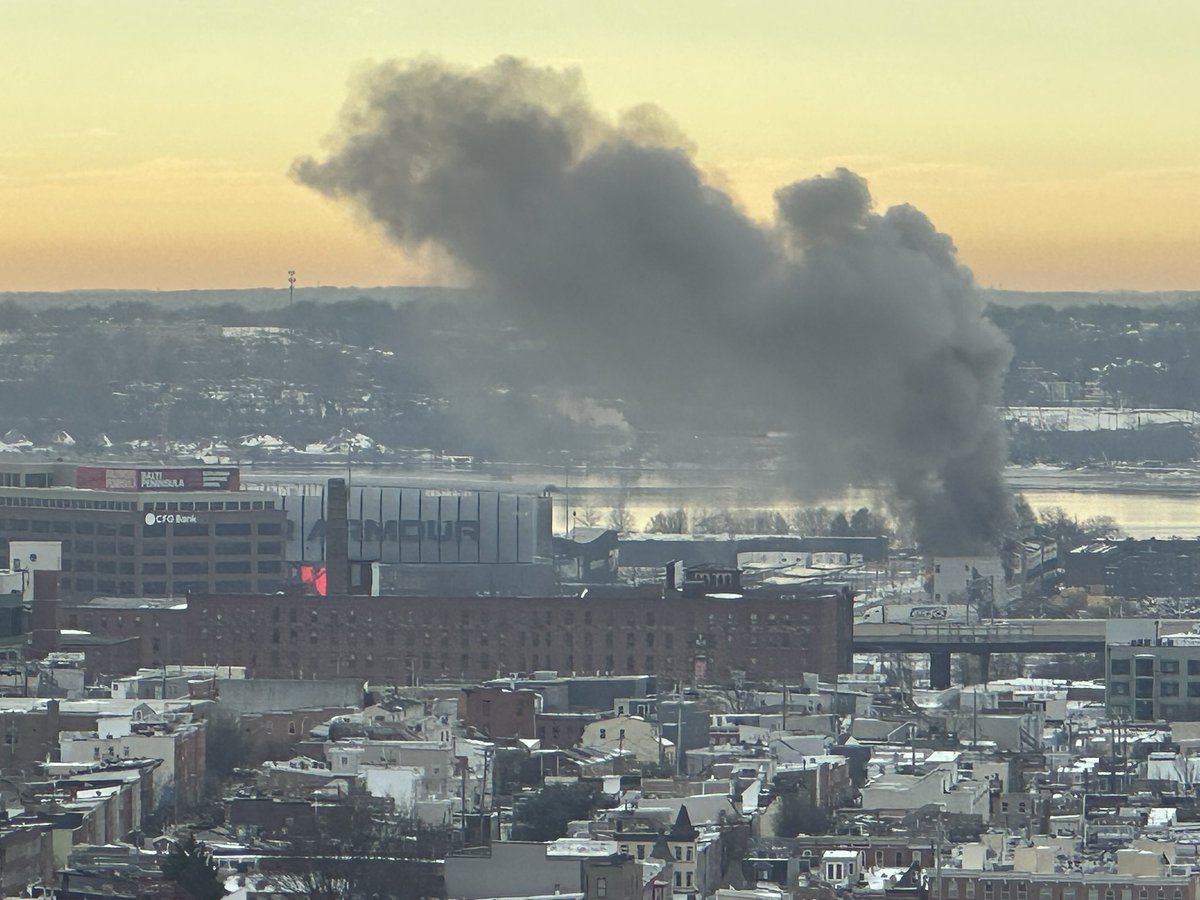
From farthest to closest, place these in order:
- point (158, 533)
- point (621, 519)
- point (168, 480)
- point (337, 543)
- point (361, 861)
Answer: point (621, 519) < point (168, 480) < point (158, 533) < point (337, 543) < point (361, 861)

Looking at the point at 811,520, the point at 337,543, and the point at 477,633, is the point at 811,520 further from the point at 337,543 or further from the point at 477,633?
the point at 477,633

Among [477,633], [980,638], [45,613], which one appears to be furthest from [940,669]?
[45,613]

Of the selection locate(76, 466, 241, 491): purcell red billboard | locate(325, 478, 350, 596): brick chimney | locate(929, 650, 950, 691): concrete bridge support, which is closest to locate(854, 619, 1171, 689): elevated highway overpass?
locate(929, 650, 950, 691): concrete bridge support

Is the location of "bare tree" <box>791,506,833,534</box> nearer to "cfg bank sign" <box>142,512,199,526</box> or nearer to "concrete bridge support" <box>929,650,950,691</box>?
"cfg bank sign" <box>142,512,199,526</box>

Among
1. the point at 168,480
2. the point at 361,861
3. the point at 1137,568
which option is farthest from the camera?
the point at 1137,568

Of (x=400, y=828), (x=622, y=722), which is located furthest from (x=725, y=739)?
(x=400, y=828)
